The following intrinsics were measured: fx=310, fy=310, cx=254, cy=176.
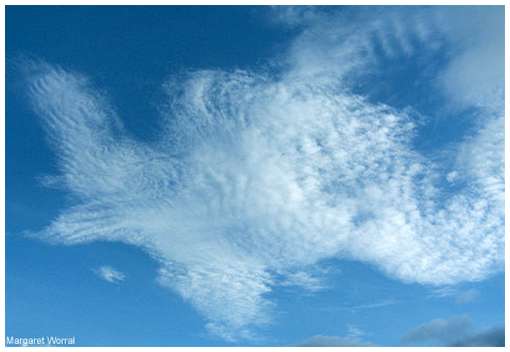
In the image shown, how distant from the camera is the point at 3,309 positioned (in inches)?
Answer: 1587

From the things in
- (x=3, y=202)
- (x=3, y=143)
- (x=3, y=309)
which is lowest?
(x=3, y=309)

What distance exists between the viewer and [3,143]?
42469mm
